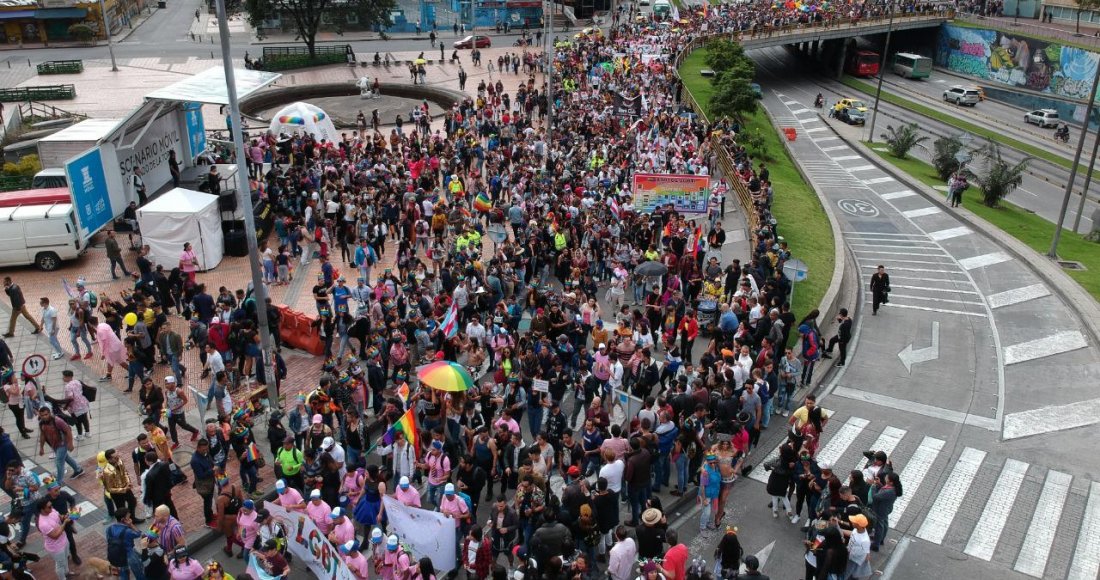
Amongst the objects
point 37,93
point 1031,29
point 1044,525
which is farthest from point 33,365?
point 1031,29

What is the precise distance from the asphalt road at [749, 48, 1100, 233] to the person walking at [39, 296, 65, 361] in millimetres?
40165

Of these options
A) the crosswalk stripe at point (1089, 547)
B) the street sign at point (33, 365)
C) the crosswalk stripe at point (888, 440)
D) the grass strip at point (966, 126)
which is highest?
the street sign at point (33, 365)

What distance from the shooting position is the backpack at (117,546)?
37.8ft

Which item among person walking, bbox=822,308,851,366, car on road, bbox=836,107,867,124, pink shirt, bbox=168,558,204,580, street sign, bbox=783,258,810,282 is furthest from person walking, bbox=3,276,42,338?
car on road, bbox=836,107,867,124

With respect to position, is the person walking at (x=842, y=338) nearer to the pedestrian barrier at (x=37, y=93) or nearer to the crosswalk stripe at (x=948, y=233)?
the crosswalk stripe at (x=948, y=233)

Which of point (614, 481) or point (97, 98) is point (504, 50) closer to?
point (97, 98)

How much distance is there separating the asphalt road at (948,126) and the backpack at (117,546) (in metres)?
40.7

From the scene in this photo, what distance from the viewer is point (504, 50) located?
233 feet

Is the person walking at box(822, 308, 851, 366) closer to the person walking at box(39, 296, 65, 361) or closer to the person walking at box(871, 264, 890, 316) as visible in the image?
the person walking at box(871, 264, 890, 316)

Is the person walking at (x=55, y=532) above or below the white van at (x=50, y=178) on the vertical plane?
below

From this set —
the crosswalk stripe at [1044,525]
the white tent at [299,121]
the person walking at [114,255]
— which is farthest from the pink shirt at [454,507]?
the white tent at [299,121]

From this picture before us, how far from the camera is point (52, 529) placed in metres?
11.9

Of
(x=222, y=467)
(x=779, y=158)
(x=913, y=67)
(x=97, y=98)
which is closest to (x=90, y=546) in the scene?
(x=222, y=467)

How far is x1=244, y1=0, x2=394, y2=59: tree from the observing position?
60.2 meters
